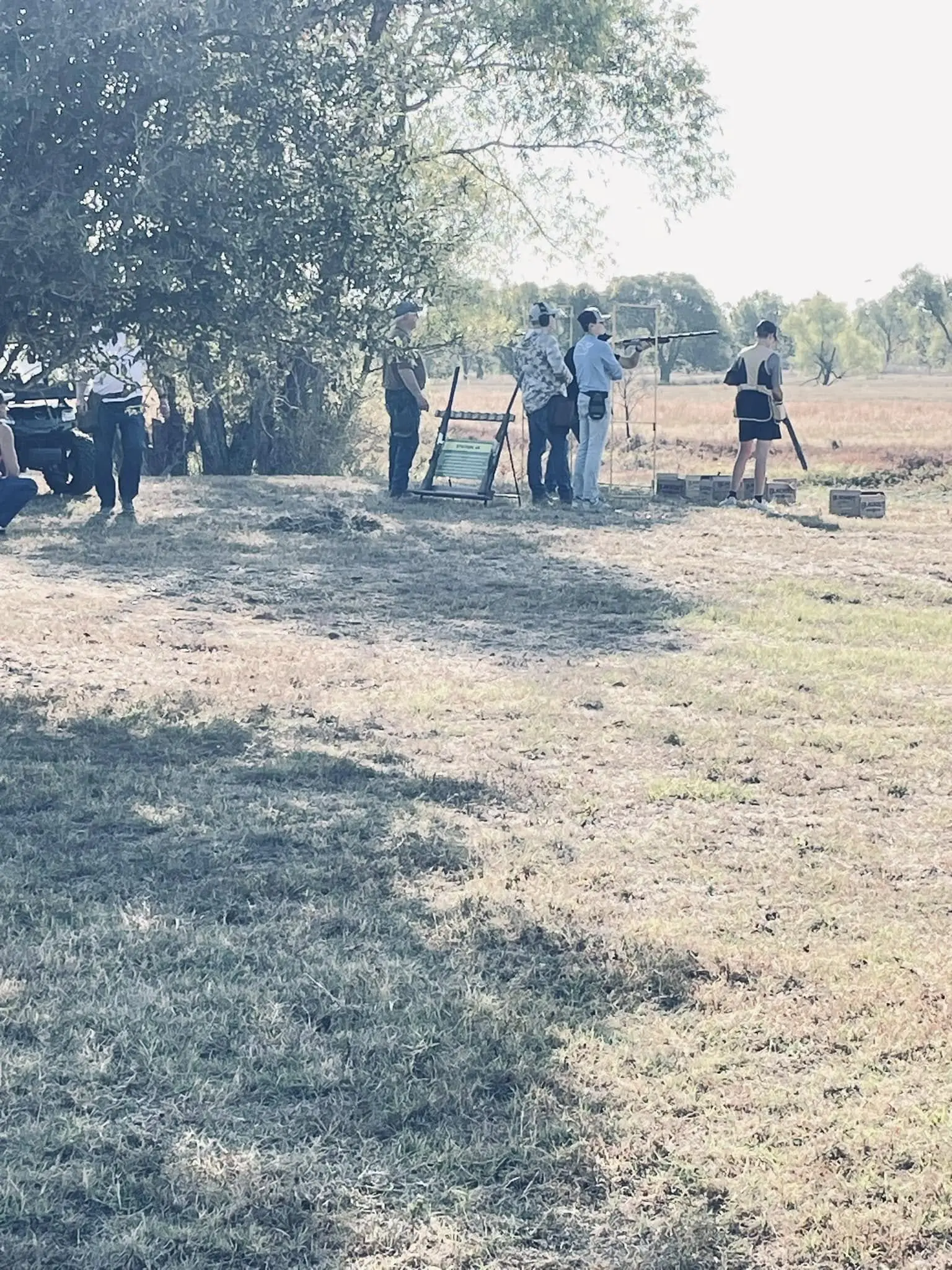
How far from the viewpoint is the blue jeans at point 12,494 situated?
835 centimetres

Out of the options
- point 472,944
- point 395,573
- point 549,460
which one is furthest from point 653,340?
point 472,944

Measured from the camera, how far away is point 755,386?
51.7 feet

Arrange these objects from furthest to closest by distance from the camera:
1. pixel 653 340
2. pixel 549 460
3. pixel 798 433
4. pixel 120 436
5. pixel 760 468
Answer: pixel 798 433, pixel 653 340, pixel 549 460, pixel 760 468, pixel 120 436

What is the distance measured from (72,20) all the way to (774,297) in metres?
157

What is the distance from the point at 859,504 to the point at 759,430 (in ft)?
5.30

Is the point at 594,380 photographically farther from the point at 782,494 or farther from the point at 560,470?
the point at 782,494

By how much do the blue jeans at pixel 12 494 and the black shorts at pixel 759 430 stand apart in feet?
29.4

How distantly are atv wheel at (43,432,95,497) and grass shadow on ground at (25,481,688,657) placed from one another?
1.47 meters

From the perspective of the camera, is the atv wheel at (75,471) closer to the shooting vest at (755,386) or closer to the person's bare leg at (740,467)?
the shooting vest at (755,386)

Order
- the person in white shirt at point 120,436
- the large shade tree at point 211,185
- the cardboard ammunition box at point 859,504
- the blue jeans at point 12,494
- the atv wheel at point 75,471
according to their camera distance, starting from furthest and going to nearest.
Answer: the cardboard ammunition box at point 859,504
the atv wheel at point 75,471
the person in white shirt at point 120,436
the blue jeans at point 12,494
the large shade tree at point 211,185

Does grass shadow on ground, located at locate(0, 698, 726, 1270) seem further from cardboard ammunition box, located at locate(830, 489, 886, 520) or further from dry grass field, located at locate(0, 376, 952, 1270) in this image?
cardboard ammunition box, located at locate(830, 489, 886, 520)

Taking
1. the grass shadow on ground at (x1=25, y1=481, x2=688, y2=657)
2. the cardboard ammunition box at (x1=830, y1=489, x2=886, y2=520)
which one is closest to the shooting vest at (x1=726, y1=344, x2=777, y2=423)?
the cardboard ammunition box at (x1=830, y1=489, x2=886, y2=520)

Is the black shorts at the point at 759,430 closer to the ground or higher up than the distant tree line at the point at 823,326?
closer to the ground

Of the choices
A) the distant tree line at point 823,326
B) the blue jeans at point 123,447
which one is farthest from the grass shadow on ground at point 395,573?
the distant tree line at point 823,326
